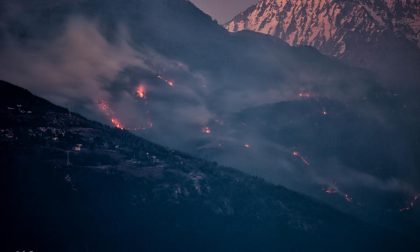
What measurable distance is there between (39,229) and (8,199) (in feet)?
57.6

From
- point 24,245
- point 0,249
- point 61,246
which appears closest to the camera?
point 0,249

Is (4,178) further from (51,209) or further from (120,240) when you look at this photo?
(120,240)

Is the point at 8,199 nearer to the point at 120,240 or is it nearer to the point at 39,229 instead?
the point at 39,229

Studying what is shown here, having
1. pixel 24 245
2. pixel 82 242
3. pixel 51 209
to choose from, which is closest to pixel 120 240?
pixel 82 242

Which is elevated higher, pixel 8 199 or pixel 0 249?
pixel 8 199

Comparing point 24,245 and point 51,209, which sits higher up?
point 51,209

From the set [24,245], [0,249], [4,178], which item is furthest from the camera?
[4,178]

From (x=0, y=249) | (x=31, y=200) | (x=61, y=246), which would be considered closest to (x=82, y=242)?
(x=61, y=246)

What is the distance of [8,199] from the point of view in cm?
18112

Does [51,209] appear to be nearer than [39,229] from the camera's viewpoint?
No

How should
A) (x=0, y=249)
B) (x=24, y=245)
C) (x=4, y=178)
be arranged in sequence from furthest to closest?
(x=4, y=178), (x=24, y=245), (x=0, y=249)

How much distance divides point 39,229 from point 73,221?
20987 millimetres

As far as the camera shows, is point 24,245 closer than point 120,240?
Yes

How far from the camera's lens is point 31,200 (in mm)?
190875
